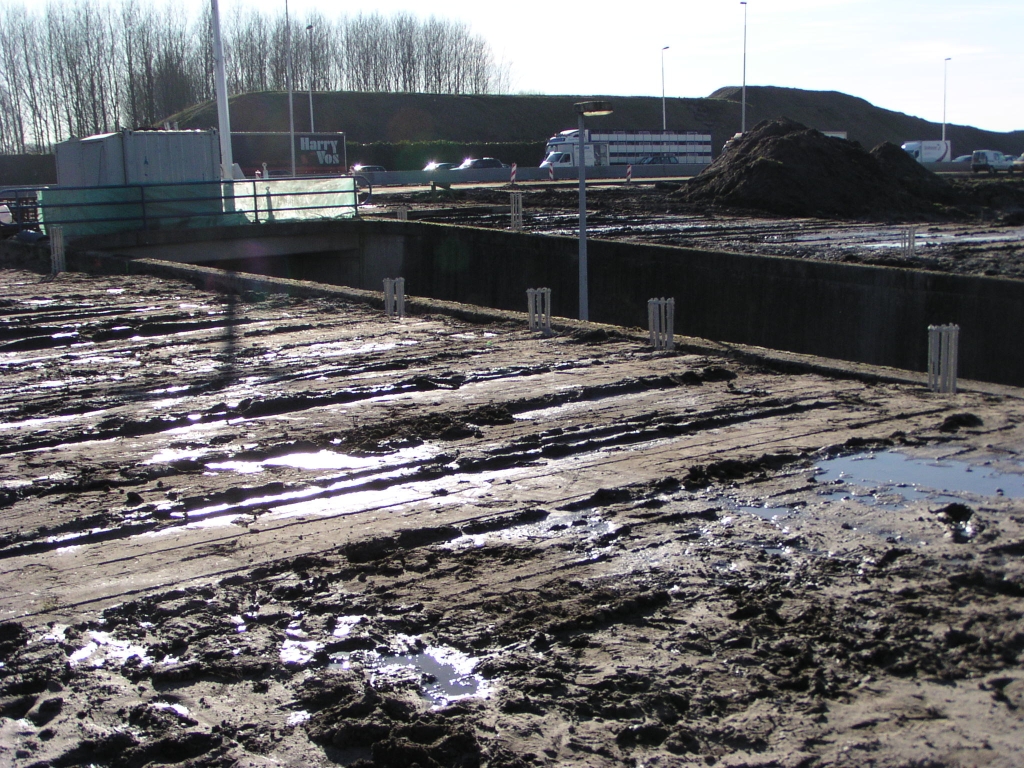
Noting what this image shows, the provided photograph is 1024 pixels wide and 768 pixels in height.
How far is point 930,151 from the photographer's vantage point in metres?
71.6

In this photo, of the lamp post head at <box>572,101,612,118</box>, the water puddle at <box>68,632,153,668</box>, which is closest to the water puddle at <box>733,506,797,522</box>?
the water puddle at <box>68,632,153,668</box>

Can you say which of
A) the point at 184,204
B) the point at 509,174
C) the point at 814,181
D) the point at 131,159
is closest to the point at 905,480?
the point at 184,204

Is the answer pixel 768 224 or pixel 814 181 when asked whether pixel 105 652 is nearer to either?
pixel 768 224

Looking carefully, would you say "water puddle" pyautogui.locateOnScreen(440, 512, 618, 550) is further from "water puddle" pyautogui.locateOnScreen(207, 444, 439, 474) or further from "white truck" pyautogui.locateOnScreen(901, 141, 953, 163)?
"white truck" pyautogui.locateOnScreen(901, 141, 953, 163)

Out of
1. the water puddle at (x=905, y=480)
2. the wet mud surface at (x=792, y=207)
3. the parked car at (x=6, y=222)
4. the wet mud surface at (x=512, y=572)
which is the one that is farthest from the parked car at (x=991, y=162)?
the water puddle at (x=905, y=480)

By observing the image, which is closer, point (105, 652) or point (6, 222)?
point (105, 652)

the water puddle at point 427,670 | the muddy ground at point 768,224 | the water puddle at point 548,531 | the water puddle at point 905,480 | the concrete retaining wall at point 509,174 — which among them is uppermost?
the concrete retaining wall at point 509,174

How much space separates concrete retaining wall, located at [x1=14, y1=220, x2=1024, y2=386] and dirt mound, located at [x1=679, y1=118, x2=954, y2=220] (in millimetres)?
14813

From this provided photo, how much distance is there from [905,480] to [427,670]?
3707mm

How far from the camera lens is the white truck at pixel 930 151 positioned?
Result: 71125mm

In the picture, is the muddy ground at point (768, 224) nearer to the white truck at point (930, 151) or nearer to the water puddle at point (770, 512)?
the water puddle at point (770, 512)

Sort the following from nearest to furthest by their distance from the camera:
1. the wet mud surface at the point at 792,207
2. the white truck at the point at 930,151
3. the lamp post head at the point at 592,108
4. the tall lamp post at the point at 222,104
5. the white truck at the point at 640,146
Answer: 1. the lamp post head at the point at 592,108
2. the tall lamp post at the point at 222,104
3. the wet mud surface at the point at 792,207
4. the white truck at the point at 640,146
5. the white truck at the point at 930,151

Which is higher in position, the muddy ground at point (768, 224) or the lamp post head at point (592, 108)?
the lamp post head at point (592, 108)

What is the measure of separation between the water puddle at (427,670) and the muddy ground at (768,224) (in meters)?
17.8
